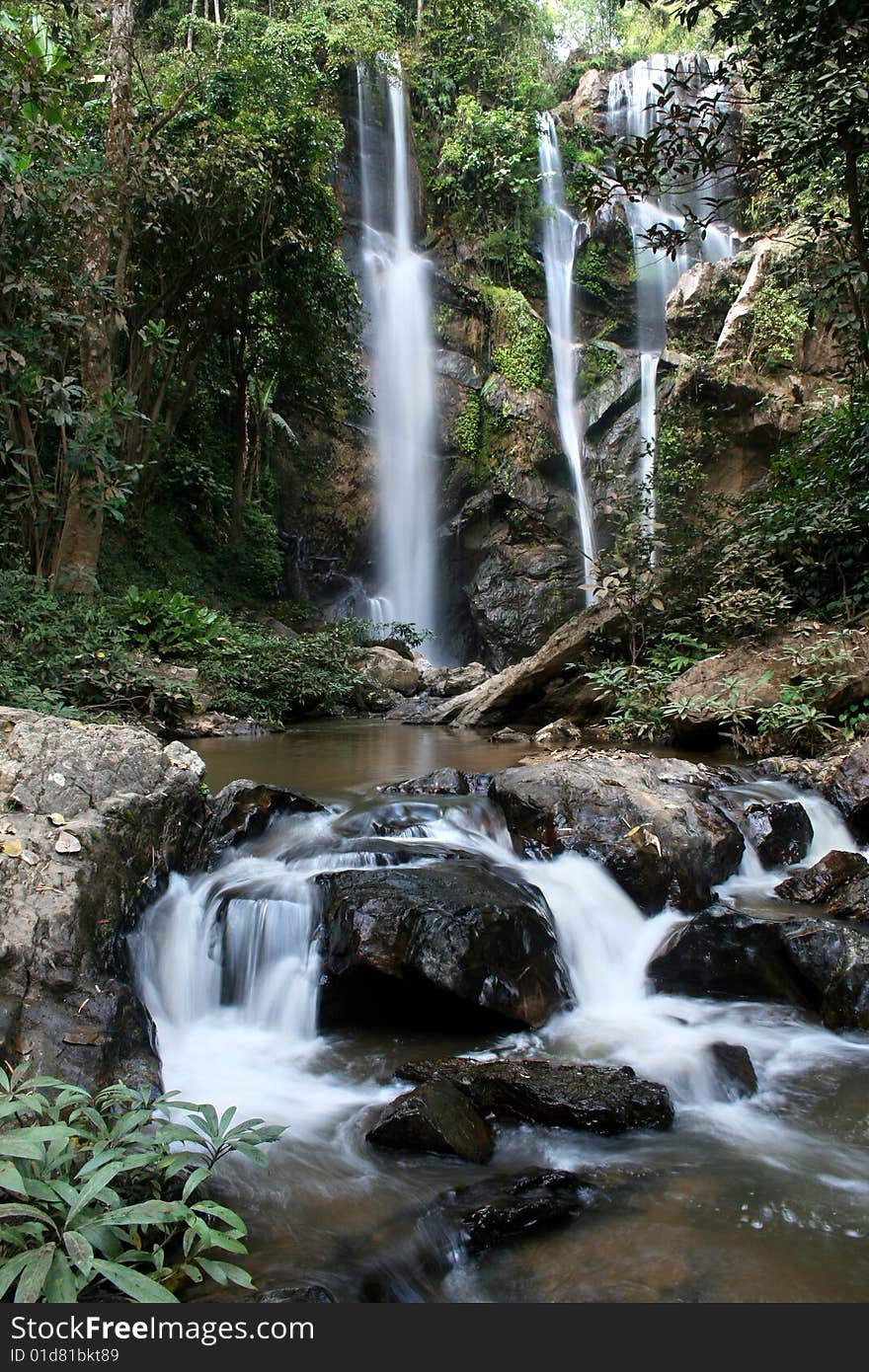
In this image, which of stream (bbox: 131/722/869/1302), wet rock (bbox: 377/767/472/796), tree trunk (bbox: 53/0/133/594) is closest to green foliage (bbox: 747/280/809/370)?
tree trunk (bbox: 53/0/133/594)

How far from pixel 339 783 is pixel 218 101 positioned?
38.3 ft

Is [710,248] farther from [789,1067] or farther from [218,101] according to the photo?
[789,1067]

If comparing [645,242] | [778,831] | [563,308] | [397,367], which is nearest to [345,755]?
[778,831]

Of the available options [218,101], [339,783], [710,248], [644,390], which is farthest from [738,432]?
[339,783]

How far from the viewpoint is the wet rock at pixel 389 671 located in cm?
1445

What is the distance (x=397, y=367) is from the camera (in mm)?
20703

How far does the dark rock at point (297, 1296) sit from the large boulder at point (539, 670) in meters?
8.81

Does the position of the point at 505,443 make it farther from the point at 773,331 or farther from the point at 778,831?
the point at 778,831

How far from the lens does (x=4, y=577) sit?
941 cm

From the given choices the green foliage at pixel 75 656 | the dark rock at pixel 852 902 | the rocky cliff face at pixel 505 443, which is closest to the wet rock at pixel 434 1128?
the dark rock at pixel 852 902

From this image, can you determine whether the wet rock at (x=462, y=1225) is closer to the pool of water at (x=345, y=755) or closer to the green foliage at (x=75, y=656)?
the pool of water at (x=345, y=755)

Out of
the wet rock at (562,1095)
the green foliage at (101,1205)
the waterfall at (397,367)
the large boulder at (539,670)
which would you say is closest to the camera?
the green foliage at (101,1205)

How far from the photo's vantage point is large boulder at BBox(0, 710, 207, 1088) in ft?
9.21

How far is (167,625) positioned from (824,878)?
887cm
